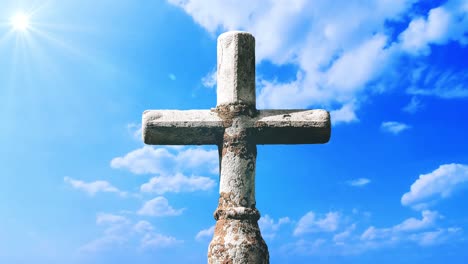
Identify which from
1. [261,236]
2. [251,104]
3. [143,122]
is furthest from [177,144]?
[261,236]

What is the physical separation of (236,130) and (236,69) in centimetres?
Answer: 65

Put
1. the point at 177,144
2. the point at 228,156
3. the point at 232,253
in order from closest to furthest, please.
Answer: the point at 232,253
the point at 228,156
the point at 177,144

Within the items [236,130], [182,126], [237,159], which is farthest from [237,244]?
[182,126]

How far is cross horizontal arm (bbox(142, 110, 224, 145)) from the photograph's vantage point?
6.97m

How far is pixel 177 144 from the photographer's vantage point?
7.25 meters

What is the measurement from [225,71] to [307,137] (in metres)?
1.18

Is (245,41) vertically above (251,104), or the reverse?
(245,41)

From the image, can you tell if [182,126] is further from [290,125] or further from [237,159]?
[290,125]

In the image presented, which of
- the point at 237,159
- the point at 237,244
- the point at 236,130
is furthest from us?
the point at 236,130

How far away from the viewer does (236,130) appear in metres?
6.90

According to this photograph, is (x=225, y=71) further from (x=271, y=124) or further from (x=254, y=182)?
(x=254, y=182)

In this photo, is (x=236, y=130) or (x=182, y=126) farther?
(x=182, y=126)

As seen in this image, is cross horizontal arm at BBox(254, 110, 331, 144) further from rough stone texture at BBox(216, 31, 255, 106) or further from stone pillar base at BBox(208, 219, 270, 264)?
stone pillar base at BBox(208, 219, 270, 264)

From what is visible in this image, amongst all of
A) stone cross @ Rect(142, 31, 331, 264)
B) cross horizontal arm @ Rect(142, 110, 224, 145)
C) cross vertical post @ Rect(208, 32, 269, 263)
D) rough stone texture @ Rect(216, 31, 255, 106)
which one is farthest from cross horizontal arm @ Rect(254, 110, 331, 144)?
cross horizontal arm @ Rect(142, 110, 224, 145)
